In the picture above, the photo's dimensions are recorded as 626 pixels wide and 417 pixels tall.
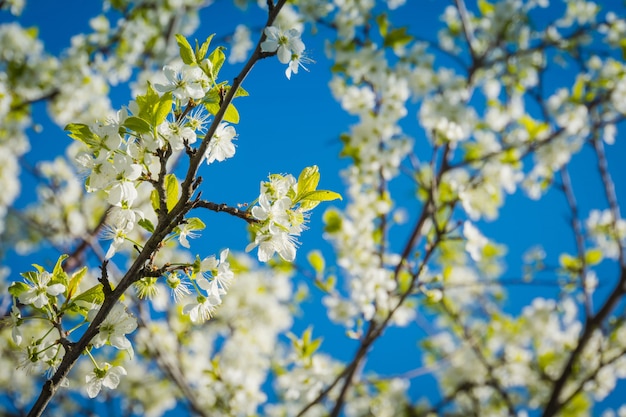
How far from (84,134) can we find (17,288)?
43 cm

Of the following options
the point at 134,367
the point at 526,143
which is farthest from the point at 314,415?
the point at 526,143

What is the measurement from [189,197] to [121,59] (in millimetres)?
3840

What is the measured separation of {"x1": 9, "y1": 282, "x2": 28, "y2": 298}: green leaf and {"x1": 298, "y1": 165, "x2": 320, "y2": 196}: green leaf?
727 millimetres

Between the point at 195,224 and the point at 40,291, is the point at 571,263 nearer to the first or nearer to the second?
the point at 195,224

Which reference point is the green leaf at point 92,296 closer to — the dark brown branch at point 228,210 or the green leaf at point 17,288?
the green leaf at point 17,288

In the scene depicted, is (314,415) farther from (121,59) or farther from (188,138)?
(188,138)

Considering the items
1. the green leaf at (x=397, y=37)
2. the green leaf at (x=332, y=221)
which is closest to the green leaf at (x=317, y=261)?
the green leaf at (x=332, y=221)

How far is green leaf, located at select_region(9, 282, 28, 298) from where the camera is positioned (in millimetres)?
1119

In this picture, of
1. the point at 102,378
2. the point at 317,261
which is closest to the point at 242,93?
the point at 102,378

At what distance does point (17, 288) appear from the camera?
1.13 m

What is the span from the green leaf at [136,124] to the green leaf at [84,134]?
80 mm

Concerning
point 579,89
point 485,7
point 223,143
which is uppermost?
point 485,7

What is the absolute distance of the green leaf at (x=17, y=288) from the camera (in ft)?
3.67

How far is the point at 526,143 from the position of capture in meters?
3.68
